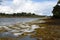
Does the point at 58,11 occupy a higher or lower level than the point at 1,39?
lower

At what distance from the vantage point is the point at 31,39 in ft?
98.2

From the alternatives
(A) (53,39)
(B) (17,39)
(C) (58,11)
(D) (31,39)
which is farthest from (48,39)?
(C) (58,11)

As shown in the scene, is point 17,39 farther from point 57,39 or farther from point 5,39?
point 57,39

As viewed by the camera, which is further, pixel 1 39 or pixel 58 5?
pixel 58 5

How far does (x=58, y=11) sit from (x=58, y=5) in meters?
4.73

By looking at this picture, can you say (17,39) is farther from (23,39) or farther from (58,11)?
(58,11)

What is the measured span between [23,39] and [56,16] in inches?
2559

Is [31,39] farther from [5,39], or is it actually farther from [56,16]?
[56,16]

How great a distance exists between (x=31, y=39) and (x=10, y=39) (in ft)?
10.9

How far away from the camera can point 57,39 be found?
3002 centimetres

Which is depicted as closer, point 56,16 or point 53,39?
point 53,39

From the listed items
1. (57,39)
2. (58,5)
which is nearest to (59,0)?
(58,5)

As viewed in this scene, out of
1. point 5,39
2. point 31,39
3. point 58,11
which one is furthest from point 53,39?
point 58,11

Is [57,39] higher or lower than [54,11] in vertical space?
higher
